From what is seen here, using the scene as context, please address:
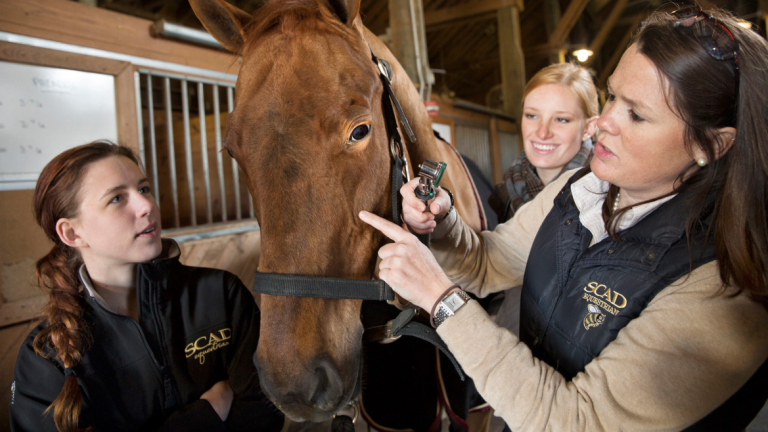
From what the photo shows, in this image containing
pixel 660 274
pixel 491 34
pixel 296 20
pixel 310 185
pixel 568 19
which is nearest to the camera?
pixel 660 274

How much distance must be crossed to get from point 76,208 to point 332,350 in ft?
3.46

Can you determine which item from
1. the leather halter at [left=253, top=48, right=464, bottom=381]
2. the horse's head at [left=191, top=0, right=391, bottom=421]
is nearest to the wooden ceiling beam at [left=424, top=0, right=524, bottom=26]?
the leather halter at [left=253, top=48, right=464, bottom=381]

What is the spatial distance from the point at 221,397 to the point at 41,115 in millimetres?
1721

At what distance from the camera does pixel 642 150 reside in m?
1.04

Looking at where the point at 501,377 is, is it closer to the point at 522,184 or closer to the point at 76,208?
the point at 76,208

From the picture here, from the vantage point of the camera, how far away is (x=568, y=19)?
859 cm

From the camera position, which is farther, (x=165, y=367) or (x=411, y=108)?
(x=411, y=108)

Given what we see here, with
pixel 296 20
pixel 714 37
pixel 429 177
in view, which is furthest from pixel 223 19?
pixel 714 37

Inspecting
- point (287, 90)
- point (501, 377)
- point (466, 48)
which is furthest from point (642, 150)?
point (466, 48)

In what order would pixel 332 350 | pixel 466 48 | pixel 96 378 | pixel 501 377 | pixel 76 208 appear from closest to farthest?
pixel 501 377
pixel 332 350
pixel 96 378
pixel 76 208
pixel 466 48

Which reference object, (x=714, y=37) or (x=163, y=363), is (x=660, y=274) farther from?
(x=163, y=363)

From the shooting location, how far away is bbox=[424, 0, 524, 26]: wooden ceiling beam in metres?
7.71

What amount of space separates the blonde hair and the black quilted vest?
54.2 inches

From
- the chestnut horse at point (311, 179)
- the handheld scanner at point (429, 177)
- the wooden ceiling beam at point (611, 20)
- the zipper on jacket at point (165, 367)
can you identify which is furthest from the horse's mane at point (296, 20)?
the wooden ceiling beam at point (611, 20)
